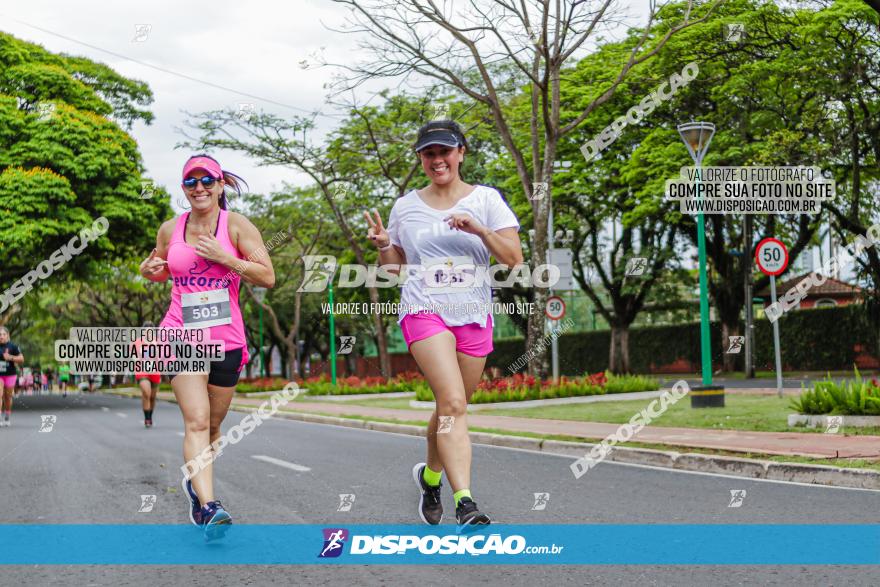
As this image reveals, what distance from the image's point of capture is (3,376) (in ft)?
55.8

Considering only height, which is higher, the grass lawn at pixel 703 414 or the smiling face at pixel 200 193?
the smiling face at pixel 200 193

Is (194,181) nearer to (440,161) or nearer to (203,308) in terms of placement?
(203,308)

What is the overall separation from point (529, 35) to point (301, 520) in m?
15.0

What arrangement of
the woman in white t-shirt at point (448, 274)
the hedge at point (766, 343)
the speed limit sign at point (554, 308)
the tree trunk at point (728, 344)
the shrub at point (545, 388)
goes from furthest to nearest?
the tree trunk at point (728, 344), the hedge at point (766, 343), the speed limit sign at point (554, 308), the shrub at point (545, 388), the woman in white t-shirt at point (448, 274)

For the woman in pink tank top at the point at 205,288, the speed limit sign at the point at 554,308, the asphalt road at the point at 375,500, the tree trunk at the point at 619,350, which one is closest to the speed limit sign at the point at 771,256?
the speed limit sign at the point at 554,308

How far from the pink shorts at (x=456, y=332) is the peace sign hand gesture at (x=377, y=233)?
0.40 m

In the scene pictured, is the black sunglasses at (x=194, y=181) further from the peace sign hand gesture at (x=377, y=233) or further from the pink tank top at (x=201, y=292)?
the peace sign hand gesture at (x=377, y=233)

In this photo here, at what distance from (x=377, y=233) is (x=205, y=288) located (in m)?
1.00

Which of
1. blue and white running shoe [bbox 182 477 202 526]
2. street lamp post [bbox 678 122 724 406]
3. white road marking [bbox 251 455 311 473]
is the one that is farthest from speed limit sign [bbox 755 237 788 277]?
blue and white running shoe [bbox 182 477 202 526]

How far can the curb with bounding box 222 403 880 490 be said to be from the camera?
7.71m

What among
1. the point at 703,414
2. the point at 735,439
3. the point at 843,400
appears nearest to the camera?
the point at 735,439

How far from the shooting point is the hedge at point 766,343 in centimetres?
3300

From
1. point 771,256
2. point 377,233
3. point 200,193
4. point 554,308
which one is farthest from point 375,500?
point 554,308

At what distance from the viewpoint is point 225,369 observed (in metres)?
5.29
